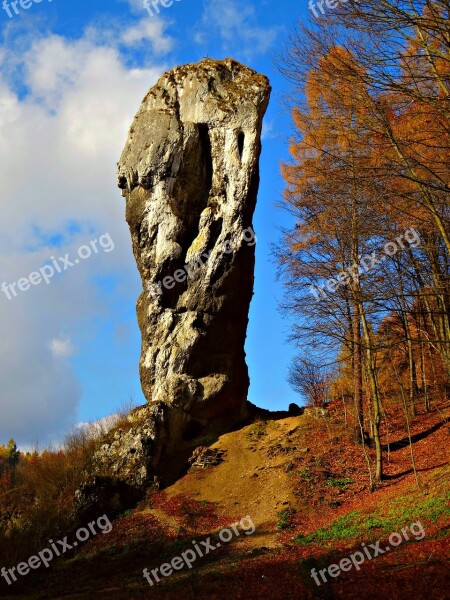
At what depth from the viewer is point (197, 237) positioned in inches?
844

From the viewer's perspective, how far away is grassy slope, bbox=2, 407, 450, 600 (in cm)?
853

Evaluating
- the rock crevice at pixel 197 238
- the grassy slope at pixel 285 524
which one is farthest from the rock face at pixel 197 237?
the grassy slope at pixel 285 524

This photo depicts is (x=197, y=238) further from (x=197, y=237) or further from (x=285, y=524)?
(x=285, y=524)

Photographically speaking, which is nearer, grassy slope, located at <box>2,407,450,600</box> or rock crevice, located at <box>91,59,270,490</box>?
grassy slope, located at <box>2,407,450,600</box>

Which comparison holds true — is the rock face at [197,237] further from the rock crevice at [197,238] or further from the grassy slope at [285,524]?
the grassy slope at [285,524]

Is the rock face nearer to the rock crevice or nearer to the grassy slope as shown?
the rock crevice

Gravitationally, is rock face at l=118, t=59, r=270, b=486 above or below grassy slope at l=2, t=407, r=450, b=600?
above

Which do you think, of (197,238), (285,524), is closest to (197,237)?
(197,238)

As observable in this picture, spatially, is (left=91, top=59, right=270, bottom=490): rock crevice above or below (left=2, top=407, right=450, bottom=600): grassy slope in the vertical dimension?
above

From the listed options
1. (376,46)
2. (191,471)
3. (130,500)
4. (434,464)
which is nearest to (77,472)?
(130,500)

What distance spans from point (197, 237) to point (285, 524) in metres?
11.4

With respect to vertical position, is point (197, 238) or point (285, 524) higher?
point (197, 238)

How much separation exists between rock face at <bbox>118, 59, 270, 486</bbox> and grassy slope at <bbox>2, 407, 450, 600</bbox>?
2.36 metres

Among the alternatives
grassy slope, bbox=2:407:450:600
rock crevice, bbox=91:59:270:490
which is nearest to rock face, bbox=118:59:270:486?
rock crevice, bbox=91:59:270:490
